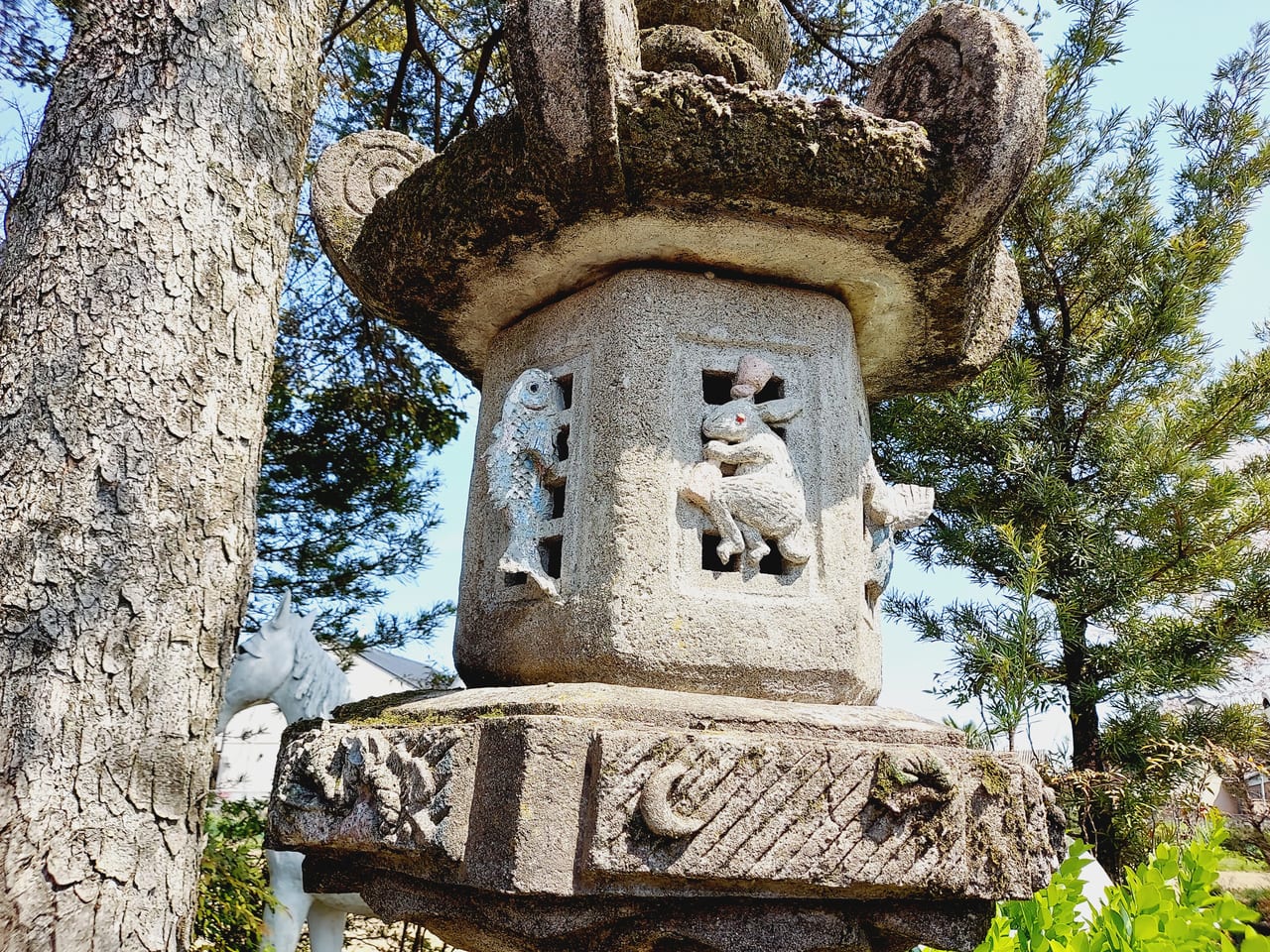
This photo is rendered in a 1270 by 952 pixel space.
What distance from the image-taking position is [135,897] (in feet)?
5.47

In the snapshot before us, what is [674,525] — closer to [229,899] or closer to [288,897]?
[229,899]

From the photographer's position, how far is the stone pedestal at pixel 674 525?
6.56ft

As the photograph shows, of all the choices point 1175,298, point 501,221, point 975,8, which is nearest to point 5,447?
point 501,221

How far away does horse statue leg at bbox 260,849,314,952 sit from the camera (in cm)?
356

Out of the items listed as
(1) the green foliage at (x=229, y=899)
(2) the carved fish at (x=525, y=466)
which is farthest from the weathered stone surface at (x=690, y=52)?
(1) the green foliage at (x=229, y=899)

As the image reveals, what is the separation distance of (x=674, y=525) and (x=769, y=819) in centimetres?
66

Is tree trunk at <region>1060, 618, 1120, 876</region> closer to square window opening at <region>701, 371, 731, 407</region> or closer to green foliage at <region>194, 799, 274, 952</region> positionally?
square window opening at <region>701, 371, 731, 407</region>

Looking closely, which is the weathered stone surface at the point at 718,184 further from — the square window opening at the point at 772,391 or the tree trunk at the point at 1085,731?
the tree trunk at the point at 1085,731

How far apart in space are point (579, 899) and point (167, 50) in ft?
6.36

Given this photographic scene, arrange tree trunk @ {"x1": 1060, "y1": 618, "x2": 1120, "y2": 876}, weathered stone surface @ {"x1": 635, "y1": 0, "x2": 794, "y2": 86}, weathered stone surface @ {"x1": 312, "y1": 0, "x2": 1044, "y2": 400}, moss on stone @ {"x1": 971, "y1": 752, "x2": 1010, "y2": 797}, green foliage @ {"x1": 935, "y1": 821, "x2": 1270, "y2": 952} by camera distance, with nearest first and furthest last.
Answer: green foliage @ {"x1": 935, "y1": 821, "x2": 1270, "y2": 952} < moss on stone @ {"x1": 971, "y1": 752, "x2": 1010, "y2": 797} < weathered stone surface @ {"x1": 312, "y1": 0, "x2": 1044, "y2": 400} < weathered stone surface @ {"x1": 635, "y1": 0, "x2": 794, "y2": 86} < tree trunk @ {"x1": 1060, "y1": 618, "x2": 1120, "y2": 876}

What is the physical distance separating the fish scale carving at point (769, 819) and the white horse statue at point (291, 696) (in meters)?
2.46

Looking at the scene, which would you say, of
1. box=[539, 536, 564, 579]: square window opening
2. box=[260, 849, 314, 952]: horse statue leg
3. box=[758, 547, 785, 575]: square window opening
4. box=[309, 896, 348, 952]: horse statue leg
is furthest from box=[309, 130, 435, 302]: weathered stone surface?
box=[309, 896, 348, 952]: horse statue leg

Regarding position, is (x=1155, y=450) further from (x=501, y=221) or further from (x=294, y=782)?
(x=294, y=782)

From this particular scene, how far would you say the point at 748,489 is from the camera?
2.07 metres
